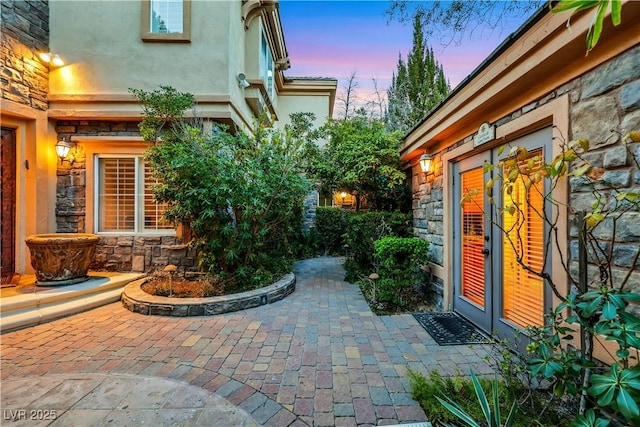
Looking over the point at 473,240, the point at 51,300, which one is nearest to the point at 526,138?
the point at 473,240

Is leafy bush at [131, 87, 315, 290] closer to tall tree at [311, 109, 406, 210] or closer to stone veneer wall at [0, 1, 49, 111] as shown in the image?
tall tree at [311, 109, 406, 210]

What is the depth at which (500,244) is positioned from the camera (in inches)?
127

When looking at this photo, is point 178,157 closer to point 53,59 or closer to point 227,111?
point 227,111

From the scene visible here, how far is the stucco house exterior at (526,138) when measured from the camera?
6.13 ft

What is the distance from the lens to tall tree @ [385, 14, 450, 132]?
44.8 ft

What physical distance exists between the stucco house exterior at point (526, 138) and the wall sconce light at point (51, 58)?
23.6ft

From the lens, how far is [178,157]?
4664 mm

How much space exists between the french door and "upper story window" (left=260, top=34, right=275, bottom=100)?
6246mm

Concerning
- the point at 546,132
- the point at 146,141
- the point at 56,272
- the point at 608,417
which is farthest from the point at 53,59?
the point at 608,417

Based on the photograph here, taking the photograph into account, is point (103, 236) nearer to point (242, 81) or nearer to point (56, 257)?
point (56, 257)

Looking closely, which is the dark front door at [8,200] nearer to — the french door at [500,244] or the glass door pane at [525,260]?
the french door at [500,244]

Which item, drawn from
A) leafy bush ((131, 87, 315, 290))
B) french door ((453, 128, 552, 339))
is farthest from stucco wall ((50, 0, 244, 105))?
french door ((453, 128, 552, 339))

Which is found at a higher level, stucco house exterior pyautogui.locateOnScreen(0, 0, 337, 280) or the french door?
stucco house exterior pyautogui.locateOnScreen(0, 0, 337, 280)

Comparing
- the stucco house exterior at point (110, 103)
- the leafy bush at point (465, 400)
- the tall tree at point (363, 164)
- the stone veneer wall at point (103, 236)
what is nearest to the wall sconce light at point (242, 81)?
the stucco house exterior at point (110, 103)
